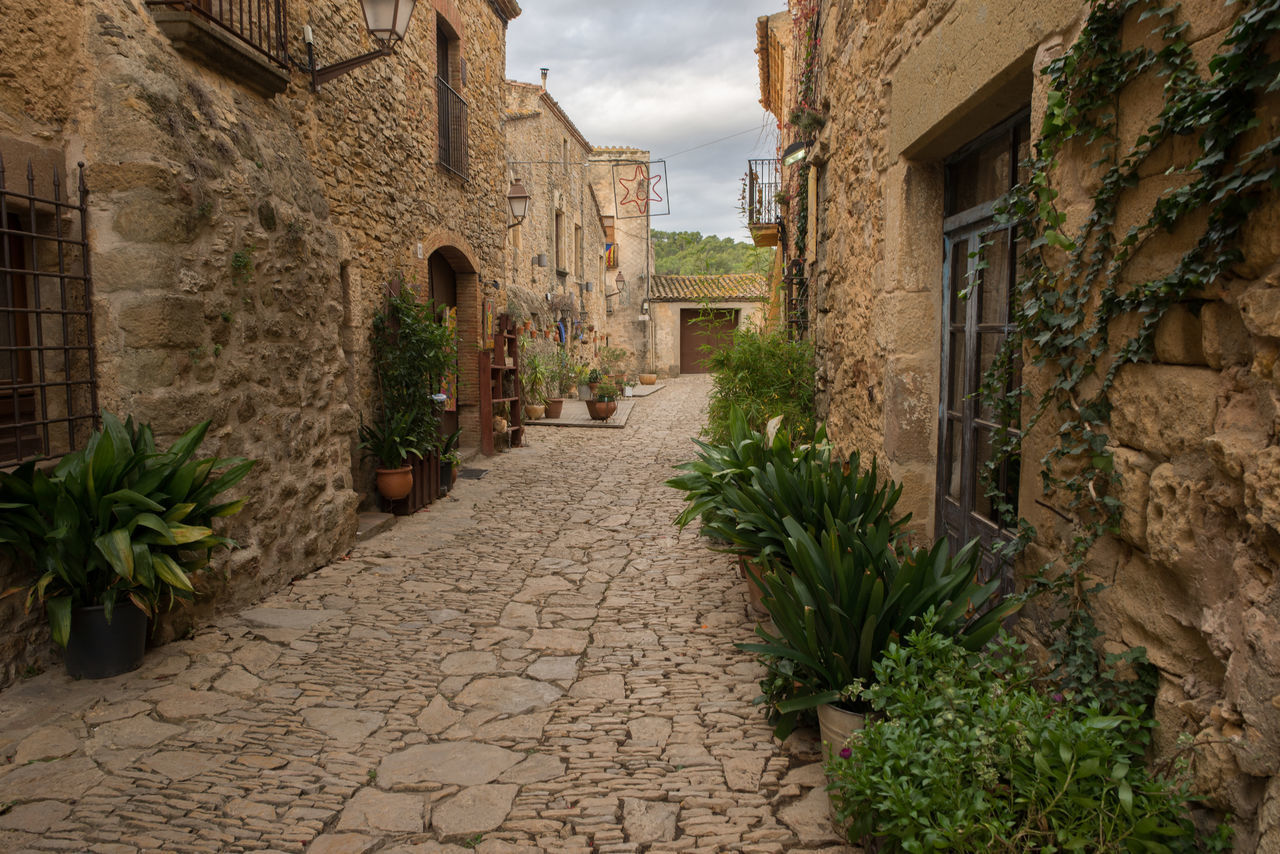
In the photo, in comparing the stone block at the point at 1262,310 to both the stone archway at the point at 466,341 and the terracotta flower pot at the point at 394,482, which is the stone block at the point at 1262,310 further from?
the stone archway at the point at 466,341

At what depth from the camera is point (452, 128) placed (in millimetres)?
8781

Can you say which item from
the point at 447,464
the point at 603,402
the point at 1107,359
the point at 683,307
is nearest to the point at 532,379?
the point at 603,402

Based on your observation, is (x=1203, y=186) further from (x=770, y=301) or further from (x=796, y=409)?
(x=770, y=301)

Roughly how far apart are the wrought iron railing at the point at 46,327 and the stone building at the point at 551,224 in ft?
30.3

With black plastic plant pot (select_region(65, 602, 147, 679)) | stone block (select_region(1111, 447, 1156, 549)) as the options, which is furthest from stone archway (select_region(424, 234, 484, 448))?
stone block (select_region(1111, 447, 1156, 549))

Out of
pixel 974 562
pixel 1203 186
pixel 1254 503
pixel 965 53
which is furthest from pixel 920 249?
pixel 1254 503

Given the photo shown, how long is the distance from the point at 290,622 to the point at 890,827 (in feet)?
10.6

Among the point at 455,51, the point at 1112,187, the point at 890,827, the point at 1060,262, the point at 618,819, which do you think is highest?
the point at 455,51

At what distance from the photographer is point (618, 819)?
2291 mm

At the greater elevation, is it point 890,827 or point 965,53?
point 965,53

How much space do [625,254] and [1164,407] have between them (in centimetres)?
2575

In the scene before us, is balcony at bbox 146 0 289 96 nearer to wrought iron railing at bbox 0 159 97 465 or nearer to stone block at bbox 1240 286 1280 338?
wrought iron railing at bbox 0 159 97 465

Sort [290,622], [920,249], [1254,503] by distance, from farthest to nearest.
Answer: [290,622] → [920,249] → [1254,503]

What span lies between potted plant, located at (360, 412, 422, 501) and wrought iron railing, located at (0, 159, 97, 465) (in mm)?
2822
